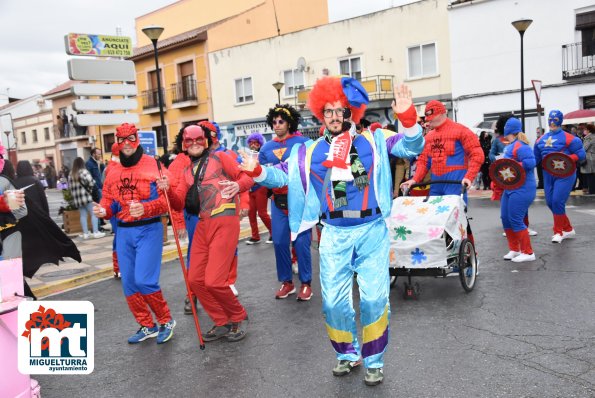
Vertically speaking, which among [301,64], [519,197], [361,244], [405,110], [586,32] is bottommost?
[519,197]

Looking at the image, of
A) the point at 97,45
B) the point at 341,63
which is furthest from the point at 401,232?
the point at 341,63

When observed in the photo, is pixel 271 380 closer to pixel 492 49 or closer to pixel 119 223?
pixel 119 223

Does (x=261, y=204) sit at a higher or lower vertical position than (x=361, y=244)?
lower

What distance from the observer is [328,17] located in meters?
39.2

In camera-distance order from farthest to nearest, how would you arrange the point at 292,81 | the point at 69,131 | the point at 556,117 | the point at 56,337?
the point at 69,131, the point at 292,81, the point at 556,117, the point at 56,337

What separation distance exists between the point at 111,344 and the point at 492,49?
69.0 feet

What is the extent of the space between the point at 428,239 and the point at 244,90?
1114 inches

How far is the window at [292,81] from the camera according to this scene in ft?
99.0

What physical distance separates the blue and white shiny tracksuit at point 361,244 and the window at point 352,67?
945 inches

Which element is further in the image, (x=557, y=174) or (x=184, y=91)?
(x=184, y=91)

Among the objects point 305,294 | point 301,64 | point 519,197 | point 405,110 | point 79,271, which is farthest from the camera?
point 301,64

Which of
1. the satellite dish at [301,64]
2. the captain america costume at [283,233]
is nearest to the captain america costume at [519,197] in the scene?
the captain america costume at [283,233]

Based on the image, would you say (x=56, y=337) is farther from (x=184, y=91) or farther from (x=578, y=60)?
(x=184, y=91)

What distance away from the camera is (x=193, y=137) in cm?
563
